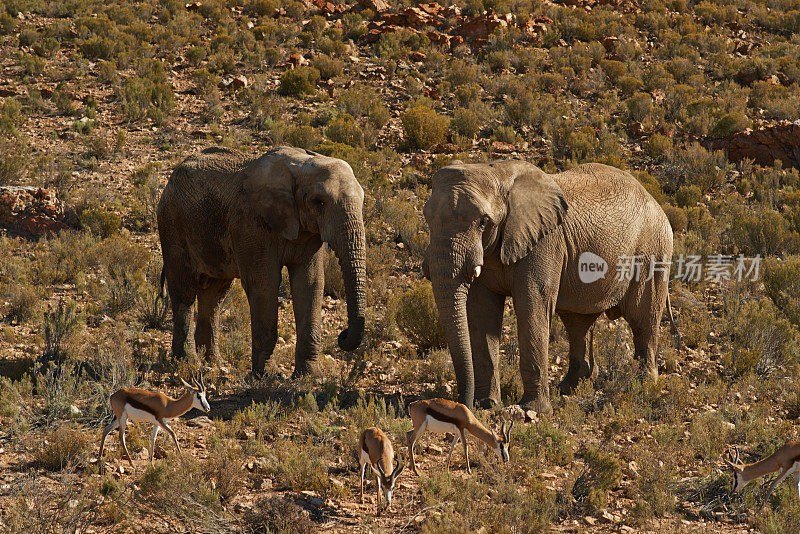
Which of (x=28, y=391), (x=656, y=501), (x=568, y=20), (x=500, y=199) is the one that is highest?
(x=568, y=20)

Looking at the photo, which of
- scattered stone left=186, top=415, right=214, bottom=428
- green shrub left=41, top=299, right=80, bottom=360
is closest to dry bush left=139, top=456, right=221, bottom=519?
scattered stone left=186, top=415, right=214, bottom=428

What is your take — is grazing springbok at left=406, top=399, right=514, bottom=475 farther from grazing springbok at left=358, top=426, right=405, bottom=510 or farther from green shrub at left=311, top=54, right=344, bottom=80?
green shrub at left=311, top=54, right=344, bottom=80

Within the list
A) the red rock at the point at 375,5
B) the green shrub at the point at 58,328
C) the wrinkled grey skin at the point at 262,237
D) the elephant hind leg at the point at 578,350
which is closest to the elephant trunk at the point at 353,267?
the wrinkled grey skin at the point at 262,237

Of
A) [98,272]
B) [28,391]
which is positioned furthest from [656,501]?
Answer: [98,272]

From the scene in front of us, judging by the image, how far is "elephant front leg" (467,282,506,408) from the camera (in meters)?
9.30

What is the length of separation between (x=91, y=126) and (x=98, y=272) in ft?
24.5

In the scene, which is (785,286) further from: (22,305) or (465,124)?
(22,305)

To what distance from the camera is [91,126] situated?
20.0 m

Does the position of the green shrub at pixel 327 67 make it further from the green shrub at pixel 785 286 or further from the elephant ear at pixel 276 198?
the elephant ear at pixel 276 198

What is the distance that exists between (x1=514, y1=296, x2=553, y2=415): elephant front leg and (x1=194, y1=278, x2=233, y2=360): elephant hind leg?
14.8ft

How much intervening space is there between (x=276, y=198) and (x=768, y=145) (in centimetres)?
1507

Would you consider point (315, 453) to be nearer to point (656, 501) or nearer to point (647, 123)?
point (656, 501)

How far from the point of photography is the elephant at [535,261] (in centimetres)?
855

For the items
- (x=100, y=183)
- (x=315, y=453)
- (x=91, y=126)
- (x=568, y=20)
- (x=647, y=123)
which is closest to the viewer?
(x=315, y=453)
